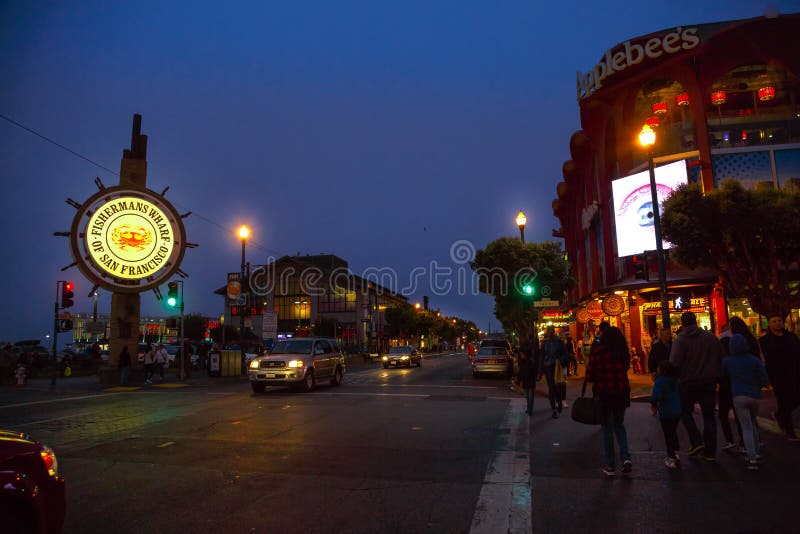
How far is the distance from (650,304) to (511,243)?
37.0ft

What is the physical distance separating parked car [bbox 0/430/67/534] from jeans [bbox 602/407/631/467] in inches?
224

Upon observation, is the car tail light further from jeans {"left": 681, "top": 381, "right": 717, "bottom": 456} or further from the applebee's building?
the applebee's building

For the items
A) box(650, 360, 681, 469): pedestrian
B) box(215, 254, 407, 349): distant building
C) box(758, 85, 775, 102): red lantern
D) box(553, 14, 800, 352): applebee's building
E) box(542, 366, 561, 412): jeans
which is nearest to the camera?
box(650, 360, 681, 469): pedestrian

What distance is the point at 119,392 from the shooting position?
63.9ft

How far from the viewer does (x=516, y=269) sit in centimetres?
3581

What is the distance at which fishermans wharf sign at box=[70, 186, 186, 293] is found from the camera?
22688 mm

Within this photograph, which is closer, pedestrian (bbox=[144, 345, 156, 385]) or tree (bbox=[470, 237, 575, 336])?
pedestrian (bbox=[144, 345, 156, 385])

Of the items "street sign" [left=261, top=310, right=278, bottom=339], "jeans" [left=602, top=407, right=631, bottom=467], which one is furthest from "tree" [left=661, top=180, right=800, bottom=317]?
"street sign" [left=261, top=310, right=278, bottom=339]

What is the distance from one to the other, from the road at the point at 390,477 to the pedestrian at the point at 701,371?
1.44 feet

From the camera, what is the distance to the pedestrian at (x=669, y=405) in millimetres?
7121

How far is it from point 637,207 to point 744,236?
11298 mm

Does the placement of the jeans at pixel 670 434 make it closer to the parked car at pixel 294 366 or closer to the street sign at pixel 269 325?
the parked car at pixel 294 366

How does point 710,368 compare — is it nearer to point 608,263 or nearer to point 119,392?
point 119,392

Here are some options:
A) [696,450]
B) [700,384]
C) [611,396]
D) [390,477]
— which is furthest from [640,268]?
[390,477]
